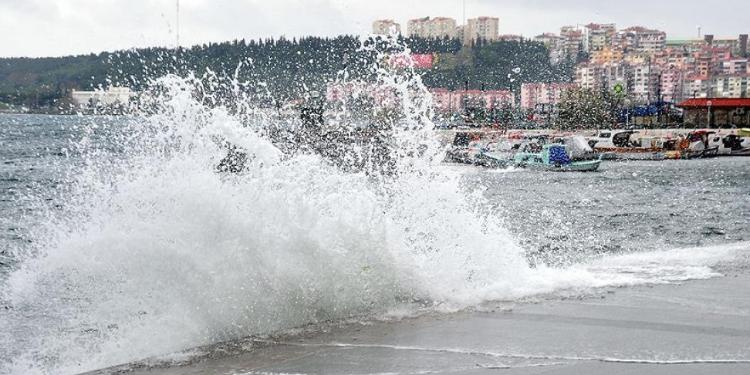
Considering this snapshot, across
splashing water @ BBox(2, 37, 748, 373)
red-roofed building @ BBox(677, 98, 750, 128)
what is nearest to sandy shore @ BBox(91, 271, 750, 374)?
splashing water @ BBox(2, 37, 748, 373)

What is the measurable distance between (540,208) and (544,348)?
91.6 feet

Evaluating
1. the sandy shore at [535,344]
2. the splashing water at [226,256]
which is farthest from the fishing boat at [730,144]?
the sandy shore at [535,344]

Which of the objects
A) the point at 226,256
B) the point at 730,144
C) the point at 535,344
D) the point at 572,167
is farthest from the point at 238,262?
the point at 730,144

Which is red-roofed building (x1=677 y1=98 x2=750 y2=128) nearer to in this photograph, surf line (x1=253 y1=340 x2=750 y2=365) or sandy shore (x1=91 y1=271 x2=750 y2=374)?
sandy shore (x1=91 y1=271 x2=750 y2=374)

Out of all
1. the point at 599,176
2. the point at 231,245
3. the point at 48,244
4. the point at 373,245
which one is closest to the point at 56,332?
the point at 48,244

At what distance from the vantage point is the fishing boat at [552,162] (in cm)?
7150

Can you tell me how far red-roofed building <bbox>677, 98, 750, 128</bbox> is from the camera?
110 m

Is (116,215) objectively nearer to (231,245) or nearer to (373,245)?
(231,245)

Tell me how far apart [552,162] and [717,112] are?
48286 millimetres

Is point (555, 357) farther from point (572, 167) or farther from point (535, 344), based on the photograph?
point (572, 167)

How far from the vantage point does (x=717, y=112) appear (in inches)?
4439

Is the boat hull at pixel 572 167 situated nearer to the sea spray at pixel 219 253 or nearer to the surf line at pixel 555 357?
the sea spray at pixel 219 253

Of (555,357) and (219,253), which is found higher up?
(219,253)

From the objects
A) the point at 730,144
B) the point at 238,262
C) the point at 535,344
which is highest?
the point at 238,262
